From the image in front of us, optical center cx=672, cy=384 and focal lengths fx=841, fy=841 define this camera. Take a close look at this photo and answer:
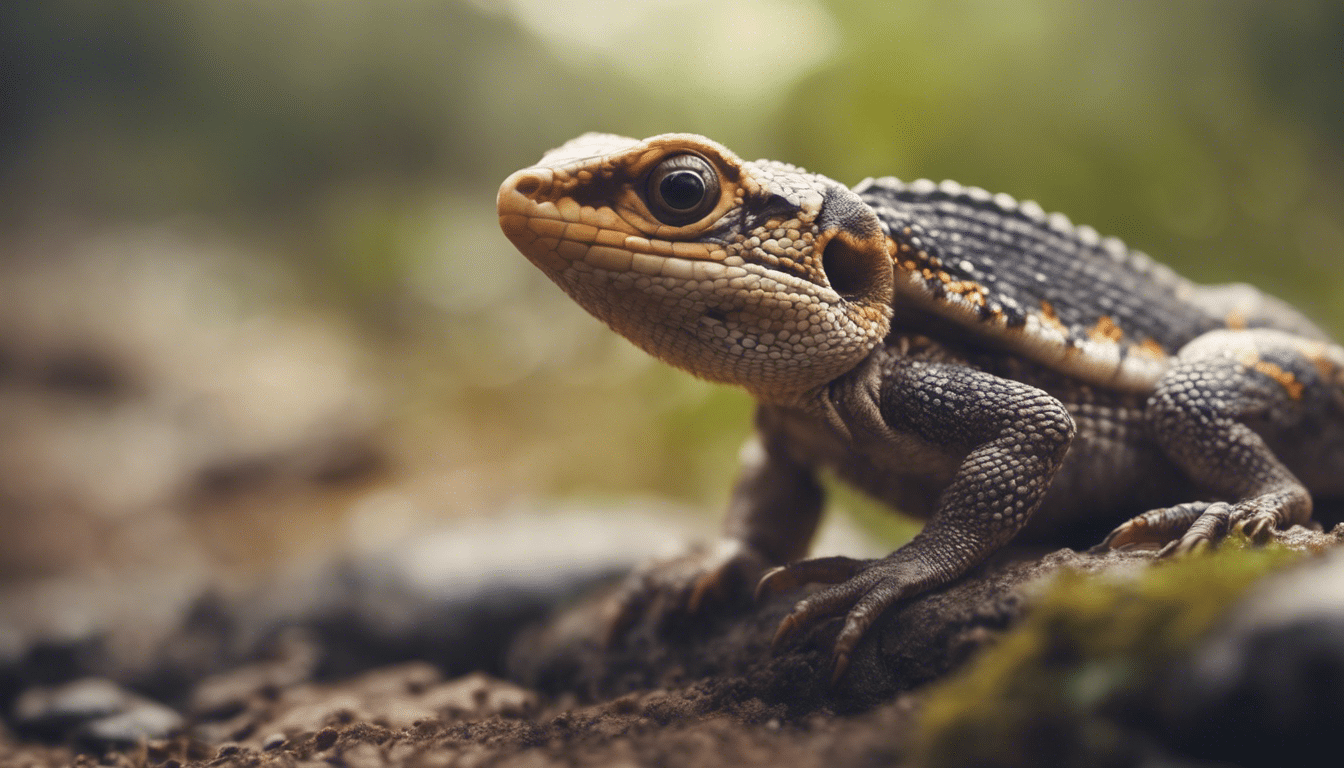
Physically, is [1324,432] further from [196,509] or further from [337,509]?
[196,509]

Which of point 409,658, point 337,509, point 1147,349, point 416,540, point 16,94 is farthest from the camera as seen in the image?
point 16,94

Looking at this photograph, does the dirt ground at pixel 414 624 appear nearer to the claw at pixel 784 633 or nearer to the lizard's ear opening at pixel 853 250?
the claw at pixel 784 633

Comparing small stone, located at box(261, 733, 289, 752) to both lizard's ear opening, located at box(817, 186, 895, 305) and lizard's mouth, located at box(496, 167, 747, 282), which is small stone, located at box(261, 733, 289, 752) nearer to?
lizard's mouth, located at box(496, 167, 747, 282)

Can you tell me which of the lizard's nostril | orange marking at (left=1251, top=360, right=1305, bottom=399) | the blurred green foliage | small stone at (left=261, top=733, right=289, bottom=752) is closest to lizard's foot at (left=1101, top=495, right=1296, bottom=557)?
orange marking at (left=1251, top=360, right=1305, bottom=399)

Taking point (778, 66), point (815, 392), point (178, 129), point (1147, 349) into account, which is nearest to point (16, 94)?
point (178, 129)

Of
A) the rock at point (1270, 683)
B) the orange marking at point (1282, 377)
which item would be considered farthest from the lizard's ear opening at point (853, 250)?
the rock at point (1270, 683)

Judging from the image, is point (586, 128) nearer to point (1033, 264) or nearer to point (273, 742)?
point (1033, 264)

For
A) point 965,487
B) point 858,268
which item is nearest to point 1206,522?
point 965,487

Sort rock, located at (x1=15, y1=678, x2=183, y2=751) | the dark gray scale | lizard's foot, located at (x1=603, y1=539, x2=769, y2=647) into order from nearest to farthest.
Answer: the dark gray scale
lizard's foot, located at (x1=603, y1=539, x2=769, y2=647)
rock, located at (x1=15, y1=678, x2=183, y2=751)
